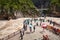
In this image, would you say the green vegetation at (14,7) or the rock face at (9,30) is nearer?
the rock face at (9,30)

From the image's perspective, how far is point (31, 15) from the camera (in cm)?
8050

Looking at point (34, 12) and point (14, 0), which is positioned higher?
point (14, 0)

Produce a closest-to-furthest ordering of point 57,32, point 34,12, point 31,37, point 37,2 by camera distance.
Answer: point 31,37 < point 57,32 < point 34,12 < point 37,2

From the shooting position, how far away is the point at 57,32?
1273 inches

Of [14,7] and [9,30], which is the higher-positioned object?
[14,7]

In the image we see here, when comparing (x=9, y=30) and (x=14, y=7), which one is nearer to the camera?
(x=9, y=30)

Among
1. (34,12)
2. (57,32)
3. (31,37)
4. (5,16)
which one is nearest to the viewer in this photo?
(31,37)

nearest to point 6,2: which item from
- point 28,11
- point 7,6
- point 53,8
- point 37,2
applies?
point 7,6

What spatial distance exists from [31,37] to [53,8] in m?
55.9

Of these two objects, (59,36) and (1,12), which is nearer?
(59,36)

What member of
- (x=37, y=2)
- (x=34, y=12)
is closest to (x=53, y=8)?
(x=34, y=12)

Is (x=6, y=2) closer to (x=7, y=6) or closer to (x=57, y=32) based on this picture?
(x=7, y=6)

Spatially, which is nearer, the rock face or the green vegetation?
the rock face

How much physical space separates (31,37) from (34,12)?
172 feet
